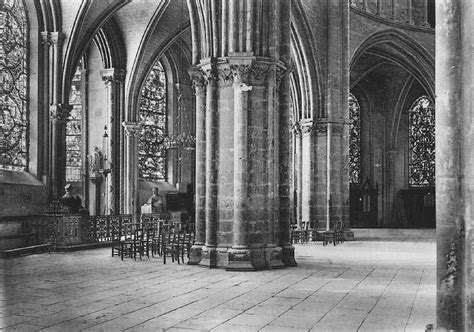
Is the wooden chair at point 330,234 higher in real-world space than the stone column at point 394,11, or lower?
lower

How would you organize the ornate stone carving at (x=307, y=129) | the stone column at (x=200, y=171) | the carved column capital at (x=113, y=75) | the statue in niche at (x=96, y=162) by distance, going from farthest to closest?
the carved column capital at (x=113, y=75)
the statue in niche at (x=96, y=162)
the ornate stone carving at (x=307, y=129)
the stone column at (x=200, y=171)

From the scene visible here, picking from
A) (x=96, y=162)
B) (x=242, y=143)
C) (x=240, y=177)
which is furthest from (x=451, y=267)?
(x=96, y=162)

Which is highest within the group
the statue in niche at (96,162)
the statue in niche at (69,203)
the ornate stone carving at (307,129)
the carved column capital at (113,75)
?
the carved column capital at (113,75)

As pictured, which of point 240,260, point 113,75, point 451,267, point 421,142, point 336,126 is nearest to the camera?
point 451,267

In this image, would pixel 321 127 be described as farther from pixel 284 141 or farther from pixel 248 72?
pixel 248 72

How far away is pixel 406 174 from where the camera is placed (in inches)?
1291

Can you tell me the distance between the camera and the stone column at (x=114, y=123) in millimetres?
23102

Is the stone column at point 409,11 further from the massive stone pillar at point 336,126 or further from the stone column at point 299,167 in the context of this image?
the stone column at point 299,167

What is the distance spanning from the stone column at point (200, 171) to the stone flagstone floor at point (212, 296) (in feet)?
2.30

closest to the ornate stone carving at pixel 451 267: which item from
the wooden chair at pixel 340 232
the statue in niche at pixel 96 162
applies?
the wooden chair at pixel 340 232

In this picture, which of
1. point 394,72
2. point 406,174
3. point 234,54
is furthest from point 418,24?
point 234,54

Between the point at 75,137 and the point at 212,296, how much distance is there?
16975mm

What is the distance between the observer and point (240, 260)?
12.1 meters

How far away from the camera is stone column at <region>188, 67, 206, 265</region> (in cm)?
1298
